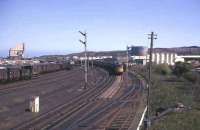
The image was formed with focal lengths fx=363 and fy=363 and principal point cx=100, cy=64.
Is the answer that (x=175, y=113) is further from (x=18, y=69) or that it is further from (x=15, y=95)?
(x=18, y=69)

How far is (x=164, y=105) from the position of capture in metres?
43.2

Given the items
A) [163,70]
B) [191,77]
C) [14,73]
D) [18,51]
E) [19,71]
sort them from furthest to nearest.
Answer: [163,70] < [18,51] < [191,77] < [19,71] < [14,73]

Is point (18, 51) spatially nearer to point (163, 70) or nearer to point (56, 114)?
point (163, 70)

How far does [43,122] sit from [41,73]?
49.5m

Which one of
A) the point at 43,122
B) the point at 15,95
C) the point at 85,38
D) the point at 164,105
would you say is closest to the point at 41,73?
the point at 85,38

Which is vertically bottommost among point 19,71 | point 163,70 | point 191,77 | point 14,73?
point 191,77

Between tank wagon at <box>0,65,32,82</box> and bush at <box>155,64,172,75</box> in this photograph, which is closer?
tank wagon at <box>0,65,32,82</box>

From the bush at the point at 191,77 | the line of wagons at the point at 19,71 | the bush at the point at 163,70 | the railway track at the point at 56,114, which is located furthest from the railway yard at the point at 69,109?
the bush at the point at 163,70

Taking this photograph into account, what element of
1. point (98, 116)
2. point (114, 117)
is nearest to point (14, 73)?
point (98, 116)

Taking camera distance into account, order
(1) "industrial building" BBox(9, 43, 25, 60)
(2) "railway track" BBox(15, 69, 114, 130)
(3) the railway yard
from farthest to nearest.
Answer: (1) "industrial building" BBox(9, 43, 25, 60) < (3) the railway yard < (2) "railway track" BBox(15, 69, 114, 130)

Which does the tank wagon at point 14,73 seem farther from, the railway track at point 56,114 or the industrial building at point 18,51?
the industrial building at point 18,51

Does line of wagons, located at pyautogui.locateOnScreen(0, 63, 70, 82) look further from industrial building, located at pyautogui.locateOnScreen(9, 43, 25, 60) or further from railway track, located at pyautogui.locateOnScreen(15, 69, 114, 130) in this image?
industrial building, located at pyautogui.locateOnScreen(9, 43, 25, 60)

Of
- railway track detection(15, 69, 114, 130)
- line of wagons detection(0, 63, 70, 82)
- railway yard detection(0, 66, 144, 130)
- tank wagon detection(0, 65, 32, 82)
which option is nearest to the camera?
railway track detection(15, 69, 114, 130)

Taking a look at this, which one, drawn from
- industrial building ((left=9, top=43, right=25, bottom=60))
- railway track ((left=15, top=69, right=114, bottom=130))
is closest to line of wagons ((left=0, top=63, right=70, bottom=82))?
railway track ((left=15, top=69, right=114, bottom=130))
